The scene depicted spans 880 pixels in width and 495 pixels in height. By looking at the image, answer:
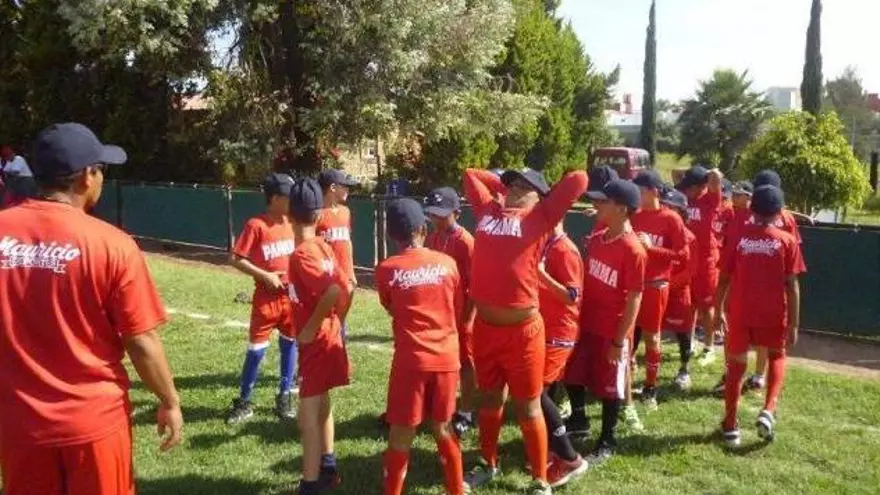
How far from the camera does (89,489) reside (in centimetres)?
316

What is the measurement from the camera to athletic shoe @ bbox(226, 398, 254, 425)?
658 cm

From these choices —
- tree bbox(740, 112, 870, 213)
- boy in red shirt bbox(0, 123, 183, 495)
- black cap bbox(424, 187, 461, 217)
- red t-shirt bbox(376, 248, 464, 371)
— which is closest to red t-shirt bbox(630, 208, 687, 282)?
black cap bbox(424, 187, 461, 217)

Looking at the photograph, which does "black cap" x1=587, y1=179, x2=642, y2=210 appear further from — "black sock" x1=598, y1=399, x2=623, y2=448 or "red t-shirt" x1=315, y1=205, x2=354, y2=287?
→ "red t-shirt" x1=315, y1=205, x2=354, y2=287

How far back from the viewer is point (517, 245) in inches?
193

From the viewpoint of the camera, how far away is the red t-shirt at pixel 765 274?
237 inches

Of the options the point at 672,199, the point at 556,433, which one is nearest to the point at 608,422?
the point at 556,433

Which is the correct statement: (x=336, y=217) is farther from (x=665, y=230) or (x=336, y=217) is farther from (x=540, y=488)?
(x=540, y=488)

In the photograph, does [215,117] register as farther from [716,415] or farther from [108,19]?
[716,415]

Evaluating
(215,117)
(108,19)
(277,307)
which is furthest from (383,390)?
(215,117)

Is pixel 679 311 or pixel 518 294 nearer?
pixel 518 294

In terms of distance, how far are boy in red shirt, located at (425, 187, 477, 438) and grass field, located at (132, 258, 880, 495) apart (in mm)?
304

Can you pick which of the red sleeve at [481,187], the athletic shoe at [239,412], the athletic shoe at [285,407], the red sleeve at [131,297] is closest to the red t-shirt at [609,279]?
the red sleeve at [481,187]

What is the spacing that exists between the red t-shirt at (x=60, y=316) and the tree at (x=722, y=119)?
4386 centimetres

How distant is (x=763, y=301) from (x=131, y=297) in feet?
15.1
